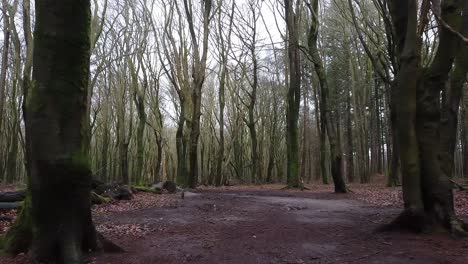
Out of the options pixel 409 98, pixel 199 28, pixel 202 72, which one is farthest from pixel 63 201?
pixel 199 28

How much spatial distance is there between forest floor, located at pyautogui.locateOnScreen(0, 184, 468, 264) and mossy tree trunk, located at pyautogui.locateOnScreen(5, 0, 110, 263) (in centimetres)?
33

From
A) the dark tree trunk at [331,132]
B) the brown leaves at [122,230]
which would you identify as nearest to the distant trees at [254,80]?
the dark tree trunk at [331,132]

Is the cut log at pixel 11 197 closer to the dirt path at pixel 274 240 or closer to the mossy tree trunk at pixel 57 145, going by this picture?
the dirt path at pixel 274 240

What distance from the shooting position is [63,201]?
4309mm

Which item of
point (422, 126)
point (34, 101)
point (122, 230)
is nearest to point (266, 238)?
point (122, 230)

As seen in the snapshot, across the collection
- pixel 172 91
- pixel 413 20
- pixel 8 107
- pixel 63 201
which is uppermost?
pixel 172 91

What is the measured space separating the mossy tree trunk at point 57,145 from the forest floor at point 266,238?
33 cm

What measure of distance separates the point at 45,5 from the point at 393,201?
9.71 metres

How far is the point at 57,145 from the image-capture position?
429 cm

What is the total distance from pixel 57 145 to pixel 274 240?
127 inches

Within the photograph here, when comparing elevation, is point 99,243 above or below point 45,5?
below

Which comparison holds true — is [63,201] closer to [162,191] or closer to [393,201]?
[393,201]

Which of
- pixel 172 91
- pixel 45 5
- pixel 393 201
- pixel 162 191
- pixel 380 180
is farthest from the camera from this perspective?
pixel 172 91

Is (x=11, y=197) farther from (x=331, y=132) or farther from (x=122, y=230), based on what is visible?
(x=331, y=132)
